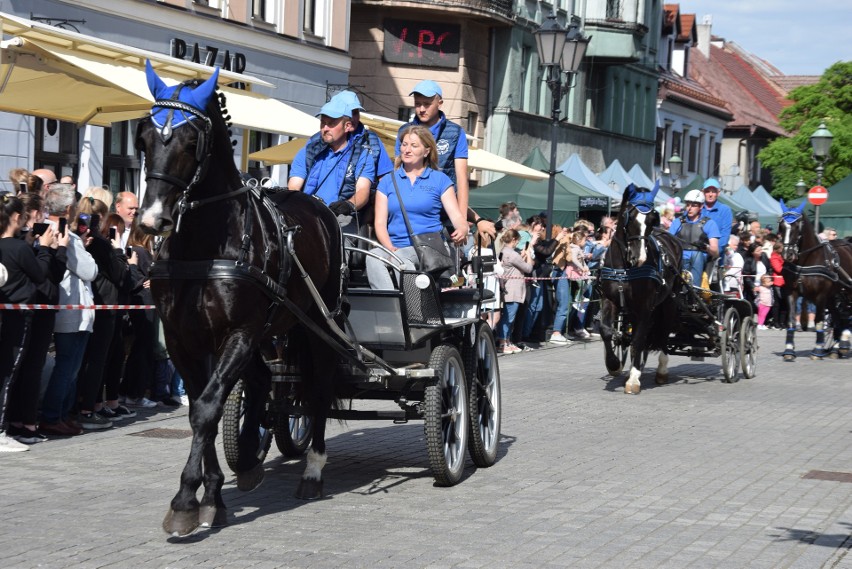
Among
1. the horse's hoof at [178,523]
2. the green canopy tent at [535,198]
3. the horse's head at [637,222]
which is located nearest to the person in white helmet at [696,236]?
the horse's head at [637,222]

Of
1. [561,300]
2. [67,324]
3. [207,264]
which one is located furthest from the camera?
[561,300]

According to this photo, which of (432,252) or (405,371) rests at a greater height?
(432,252)

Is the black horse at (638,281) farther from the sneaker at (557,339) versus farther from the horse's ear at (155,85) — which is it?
the horse's ear at (155,85)

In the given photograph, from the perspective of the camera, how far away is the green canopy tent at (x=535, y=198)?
29.2 m

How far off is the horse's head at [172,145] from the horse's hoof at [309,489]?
2.19m

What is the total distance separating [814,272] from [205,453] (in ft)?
52.2

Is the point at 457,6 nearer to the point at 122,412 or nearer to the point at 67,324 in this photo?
the point at 122,412

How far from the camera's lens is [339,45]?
105 ft

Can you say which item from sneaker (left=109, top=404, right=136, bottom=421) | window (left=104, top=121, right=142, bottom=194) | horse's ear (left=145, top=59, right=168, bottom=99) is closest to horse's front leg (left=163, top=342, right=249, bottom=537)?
horse's ear (left=145, top=59, right=168, bottom=99)

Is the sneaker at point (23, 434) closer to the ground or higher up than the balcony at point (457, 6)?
closer to the ground

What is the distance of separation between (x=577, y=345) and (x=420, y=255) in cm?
1343

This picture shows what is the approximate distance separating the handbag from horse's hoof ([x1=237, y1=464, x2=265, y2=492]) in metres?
1.81

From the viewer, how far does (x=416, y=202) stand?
948cm

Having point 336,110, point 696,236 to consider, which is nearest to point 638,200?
point 696,236
